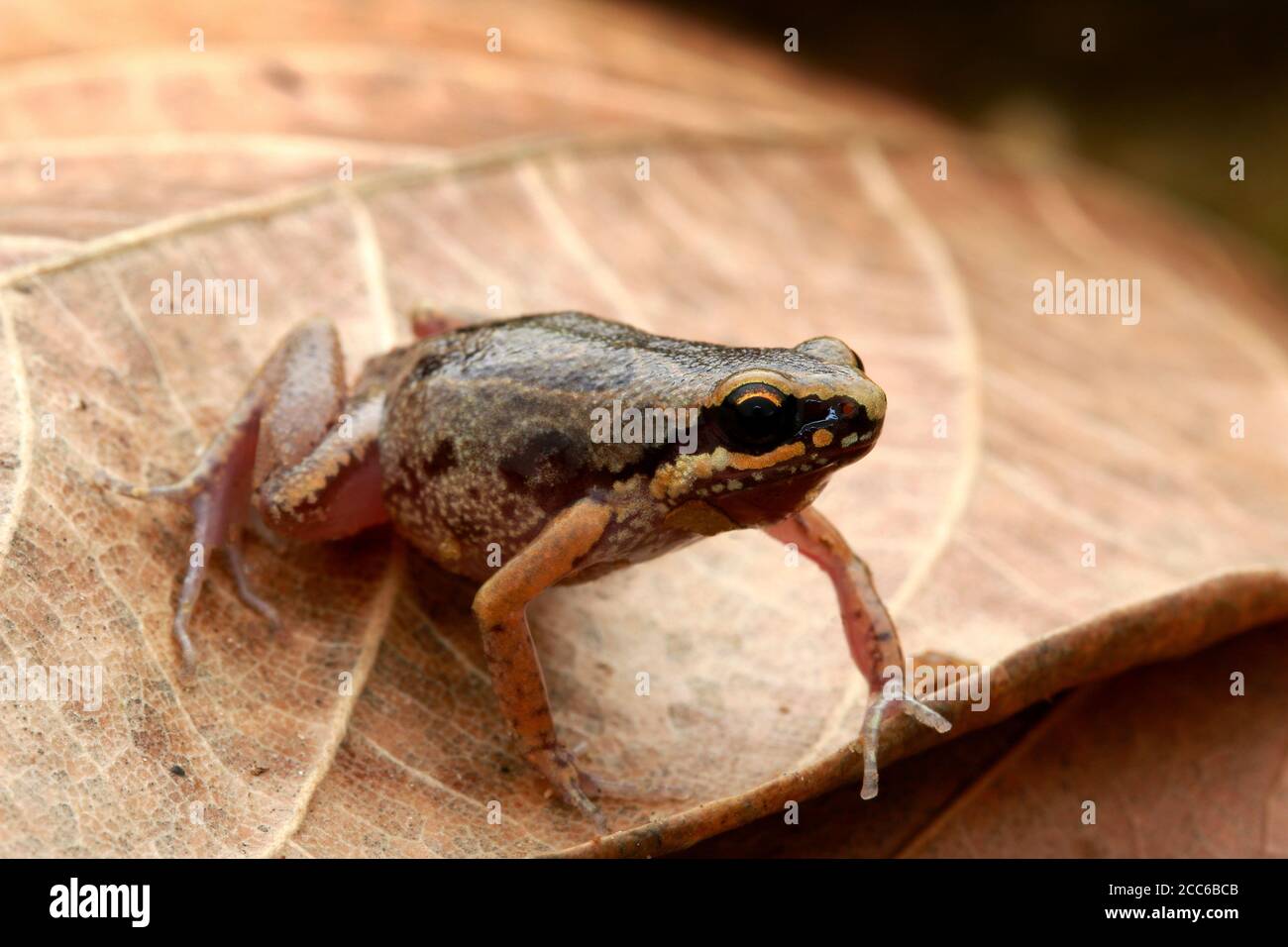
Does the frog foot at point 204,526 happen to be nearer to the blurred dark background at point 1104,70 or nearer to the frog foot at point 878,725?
the frog foot at point 878,725

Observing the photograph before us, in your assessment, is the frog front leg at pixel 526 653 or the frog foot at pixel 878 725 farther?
the frog front leg at pixel 526 653

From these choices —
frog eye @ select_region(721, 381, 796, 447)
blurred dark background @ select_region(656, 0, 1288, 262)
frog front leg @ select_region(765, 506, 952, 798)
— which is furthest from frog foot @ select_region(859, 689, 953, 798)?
blurred dark background @ select_region(656, 0, 1288, 262)

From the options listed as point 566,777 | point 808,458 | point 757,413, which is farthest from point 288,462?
point 808,458

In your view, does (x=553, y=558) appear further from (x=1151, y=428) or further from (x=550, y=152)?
(x=1151, y=428)

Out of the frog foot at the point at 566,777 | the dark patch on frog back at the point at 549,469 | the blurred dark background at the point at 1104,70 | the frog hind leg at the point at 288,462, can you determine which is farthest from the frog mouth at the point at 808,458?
the blurred dark background at the point at 1104,70

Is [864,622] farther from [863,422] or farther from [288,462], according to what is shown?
[288,462]
